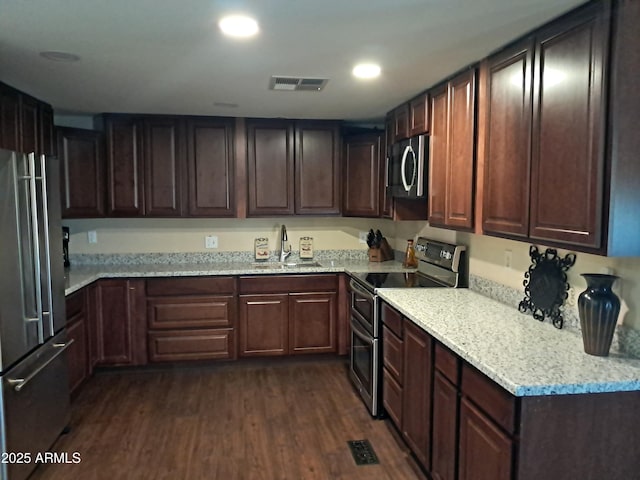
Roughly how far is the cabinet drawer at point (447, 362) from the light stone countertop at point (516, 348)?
0.06 meters

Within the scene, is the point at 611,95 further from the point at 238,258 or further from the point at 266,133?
the point at 238,258

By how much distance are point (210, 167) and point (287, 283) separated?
1236 millimetres

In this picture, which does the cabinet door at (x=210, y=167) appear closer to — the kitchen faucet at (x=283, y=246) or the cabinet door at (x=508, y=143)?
the kitchen faucet at (x=283, y=246)

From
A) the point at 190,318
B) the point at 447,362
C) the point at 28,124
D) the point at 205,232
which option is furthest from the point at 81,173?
the point at 447,362

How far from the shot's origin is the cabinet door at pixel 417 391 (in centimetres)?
231

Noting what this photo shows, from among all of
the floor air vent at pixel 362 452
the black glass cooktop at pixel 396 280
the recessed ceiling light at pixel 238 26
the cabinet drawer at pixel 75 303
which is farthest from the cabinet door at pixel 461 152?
the cabinet drawer at pixel 75 303

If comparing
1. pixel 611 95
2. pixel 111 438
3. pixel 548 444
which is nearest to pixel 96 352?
pixel 111 438

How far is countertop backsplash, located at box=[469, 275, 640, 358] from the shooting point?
→ 1.81 metres

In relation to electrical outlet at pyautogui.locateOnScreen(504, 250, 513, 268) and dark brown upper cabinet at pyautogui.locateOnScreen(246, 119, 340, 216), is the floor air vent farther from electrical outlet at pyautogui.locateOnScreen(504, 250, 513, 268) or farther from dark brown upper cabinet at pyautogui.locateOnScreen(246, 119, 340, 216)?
dark brown upper cabinet at pyautogui.locateOnScreen(246, 119, 340, 216)

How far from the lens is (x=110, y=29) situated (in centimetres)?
198

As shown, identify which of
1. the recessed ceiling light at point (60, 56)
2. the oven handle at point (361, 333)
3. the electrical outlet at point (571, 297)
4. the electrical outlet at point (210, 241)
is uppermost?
the recessed ceiling light at point (60, 56)

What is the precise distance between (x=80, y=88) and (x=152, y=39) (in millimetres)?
1226

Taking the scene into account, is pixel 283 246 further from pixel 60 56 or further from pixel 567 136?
pixel 567 136

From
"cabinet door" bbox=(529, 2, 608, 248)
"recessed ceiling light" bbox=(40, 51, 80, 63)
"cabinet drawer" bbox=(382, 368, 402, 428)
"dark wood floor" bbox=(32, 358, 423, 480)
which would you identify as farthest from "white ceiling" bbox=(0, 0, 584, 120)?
"dark wood floor" bbox=(32, 358, 423, 480)
